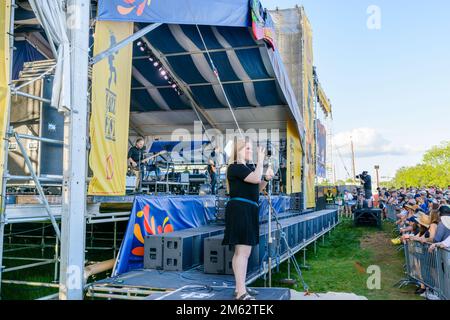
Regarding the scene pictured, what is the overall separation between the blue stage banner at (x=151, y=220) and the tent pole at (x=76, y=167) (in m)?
0.81

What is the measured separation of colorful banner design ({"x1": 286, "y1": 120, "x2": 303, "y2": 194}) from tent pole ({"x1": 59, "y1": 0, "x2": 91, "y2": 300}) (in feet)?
28.6

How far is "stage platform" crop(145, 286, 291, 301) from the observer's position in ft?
12.3

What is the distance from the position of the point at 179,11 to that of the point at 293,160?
8.04 metres

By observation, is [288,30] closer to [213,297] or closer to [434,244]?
[434,244]

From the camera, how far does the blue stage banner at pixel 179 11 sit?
5.31 metres

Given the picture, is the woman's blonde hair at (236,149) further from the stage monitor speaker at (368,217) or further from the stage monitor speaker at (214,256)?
the stage monitor speaker at (368,217)

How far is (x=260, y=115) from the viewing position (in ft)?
43.4

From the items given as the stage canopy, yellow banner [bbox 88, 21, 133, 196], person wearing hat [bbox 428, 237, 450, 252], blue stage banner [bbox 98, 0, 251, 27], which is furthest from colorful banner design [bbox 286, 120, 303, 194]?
yellow banner [bbox 88, 21, 133, 196]

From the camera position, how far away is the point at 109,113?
Answer: 553cm

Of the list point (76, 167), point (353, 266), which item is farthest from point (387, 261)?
point (76, 167)

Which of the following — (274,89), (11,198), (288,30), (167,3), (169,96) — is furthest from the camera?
(288,30)
